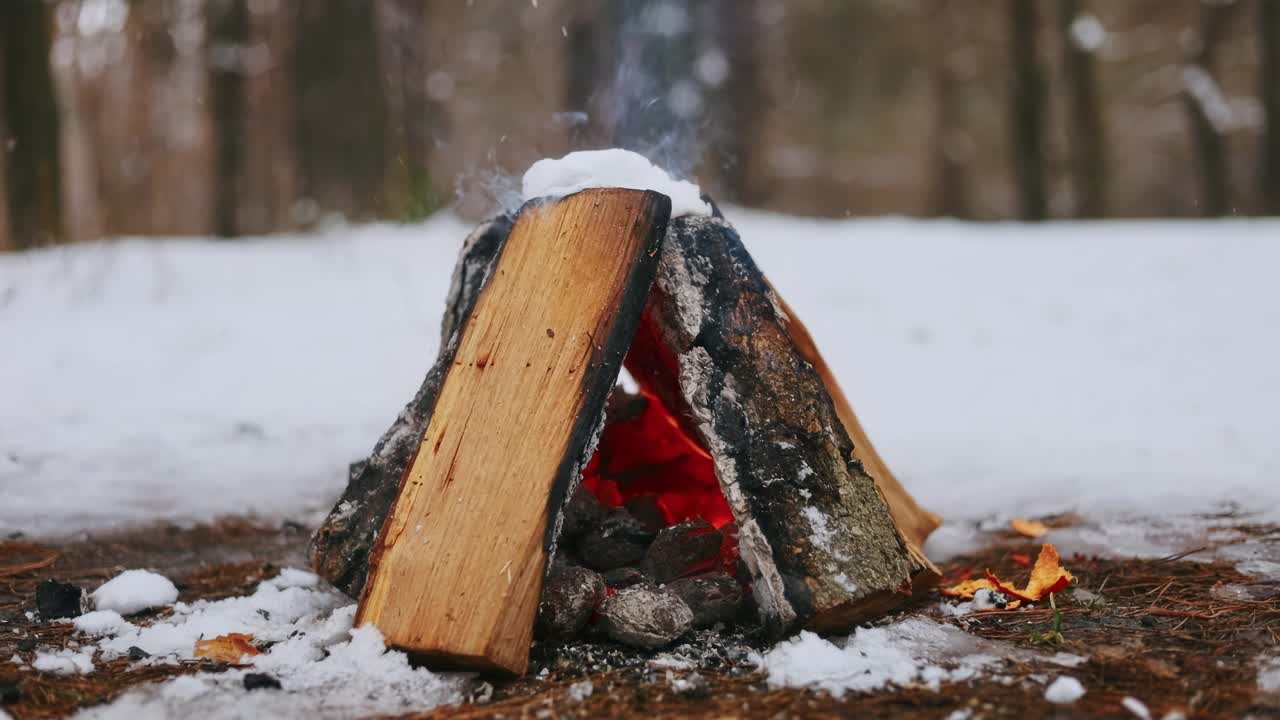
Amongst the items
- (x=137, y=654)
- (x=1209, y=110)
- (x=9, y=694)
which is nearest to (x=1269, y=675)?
(x=137, y=654)

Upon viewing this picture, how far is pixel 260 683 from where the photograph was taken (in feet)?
6.08

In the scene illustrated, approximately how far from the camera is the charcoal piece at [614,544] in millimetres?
2586

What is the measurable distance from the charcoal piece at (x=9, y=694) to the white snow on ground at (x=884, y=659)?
1.61m

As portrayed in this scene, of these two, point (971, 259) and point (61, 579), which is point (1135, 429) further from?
point (61, 579)

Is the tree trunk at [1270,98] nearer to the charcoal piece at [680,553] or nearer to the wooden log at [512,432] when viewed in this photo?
the charcoal piece at [680,553]

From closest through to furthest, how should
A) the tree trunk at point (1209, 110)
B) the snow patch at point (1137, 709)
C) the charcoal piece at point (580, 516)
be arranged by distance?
the snow patch at point (1137, 709) < the charcoal piece at point (580, 516) < the tree trunk at point (1209, 110)

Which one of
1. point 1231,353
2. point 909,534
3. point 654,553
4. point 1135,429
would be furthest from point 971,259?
point 654,553

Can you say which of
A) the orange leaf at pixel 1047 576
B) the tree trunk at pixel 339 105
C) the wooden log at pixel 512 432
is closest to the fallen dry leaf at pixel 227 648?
the wooden log at pixel 512 432

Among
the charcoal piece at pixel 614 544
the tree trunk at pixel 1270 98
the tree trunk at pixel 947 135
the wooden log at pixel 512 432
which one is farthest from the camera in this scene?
the tree trunk at pixel 947 135

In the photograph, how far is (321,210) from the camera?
9.80 m

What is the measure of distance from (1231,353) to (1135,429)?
137 centimetres

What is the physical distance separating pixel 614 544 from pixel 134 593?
4.57ft

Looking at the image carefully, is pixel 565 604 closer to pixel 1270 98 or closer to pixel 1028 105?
pixel 1028 105

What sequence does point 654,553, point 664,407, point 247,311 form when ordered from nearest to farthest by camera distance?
point 654,553, point 664,407, point 247,311
